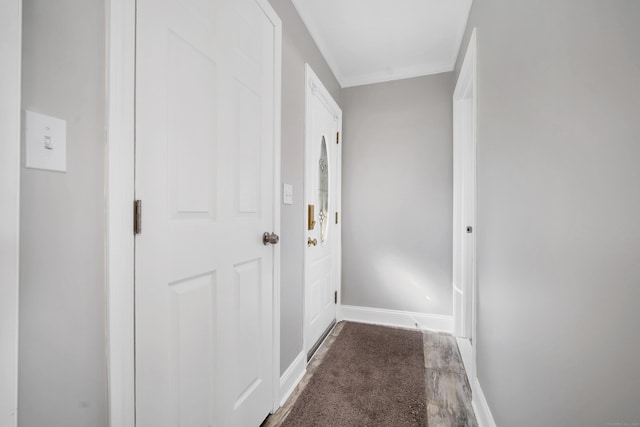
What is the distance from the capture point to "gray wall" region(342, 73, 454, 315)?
8.85 feet

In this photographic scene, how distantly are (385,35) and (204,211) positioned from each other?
2102mm

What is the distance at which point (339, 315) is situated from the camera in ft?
9.59

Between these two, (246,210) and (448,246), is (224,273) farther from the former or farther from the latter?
(448,246)

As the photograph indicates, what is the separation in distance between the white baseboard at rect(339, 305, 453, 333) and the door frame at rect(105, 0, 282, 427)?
236 cm

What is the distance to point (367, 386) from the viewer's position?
71.1 inches

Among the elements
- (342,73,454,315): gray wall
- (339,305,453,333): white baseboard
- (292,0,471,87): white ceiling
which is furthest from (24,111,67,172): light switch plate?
(339,305,453,333): white baseboard

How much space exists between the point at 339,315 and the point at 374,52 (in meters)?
2.53

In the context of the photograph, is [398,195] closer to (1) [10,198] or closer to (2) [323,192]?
(2) [323,192]

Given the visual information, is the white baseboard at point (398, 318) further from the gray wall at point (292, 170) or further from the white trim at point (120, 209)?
the white trim at point (120, 209)

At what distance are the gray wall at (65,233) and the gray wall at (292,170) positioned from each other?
1032mm

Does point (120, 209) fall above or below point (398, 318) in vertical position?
above

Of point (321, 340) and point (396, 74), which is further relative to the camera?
point (396, 74)

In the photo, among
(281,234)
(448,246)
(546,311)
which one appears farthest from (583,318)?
(448,246)

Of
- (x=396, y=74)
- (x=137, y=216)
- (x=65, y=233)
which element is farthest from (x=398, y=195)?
(x=65, y=233)
